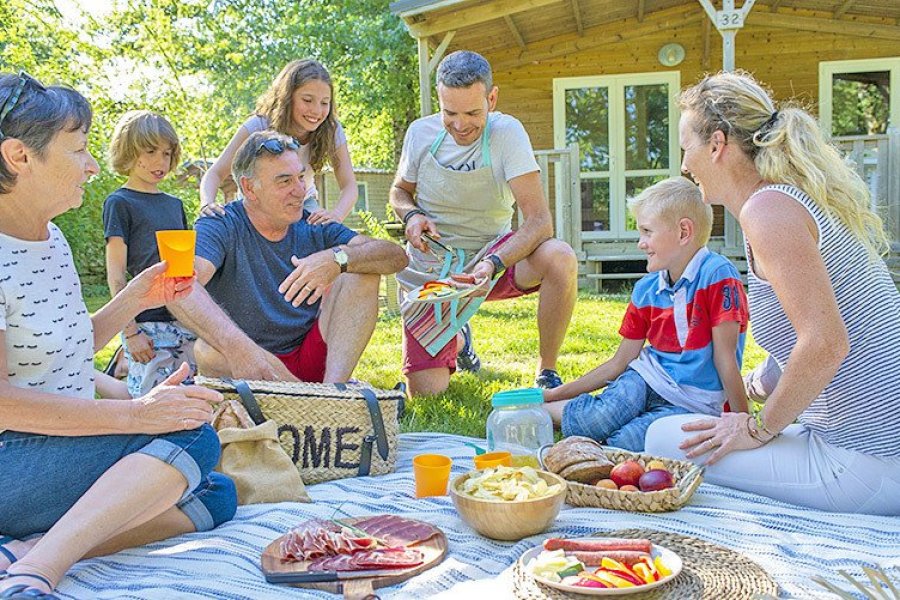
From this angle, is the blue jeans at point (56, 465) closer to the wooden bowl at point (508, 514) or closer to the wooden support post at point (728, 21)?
the wooden bowl at point (508, 514)

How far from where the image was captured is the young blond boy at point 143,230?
179 inches

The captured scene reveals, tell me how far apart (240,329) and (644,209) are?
1.88 metres

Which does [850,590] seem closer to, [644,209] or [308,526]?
[308,526]

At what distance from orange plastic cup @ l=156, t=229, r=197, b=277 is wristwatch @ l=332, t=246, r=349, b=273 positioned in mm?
1183

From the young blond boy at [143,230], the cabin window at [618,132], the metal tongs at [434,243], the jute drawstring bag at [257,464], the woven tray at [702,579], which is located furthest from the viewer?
the cabin window at [618,132]

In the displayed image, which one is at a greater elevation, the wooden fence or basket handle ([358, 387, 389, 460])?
the wooden fence

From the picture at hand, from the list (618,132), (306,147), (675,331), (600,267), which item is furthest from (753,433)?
(618,132)

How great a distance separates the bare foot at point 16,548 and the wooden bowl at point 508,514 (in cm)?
123

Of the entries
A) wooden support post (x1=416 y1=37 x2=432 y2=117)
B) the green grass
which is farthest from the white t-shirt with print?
wooden support post (x1=416 y1=37 x2=432 y2=117)

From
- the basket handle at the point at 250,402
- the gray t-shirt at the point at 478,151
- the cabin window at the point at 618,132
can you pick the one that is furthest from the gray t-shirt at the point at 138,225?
the cabin window at the point at 618,132

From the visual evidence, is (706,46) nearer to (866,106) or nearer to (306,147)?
(866,106)

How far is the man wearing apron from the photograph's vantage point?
4832 millimetres

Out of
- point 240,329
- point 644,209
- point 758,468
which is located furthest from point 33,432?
point 644,209

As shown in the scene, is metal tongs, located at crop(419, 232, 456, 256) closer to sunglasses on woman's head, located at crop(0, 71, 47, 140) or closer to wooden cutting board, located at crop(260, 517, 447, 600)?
wooden cutting board, located at crop(260, 517, 447, 600)
